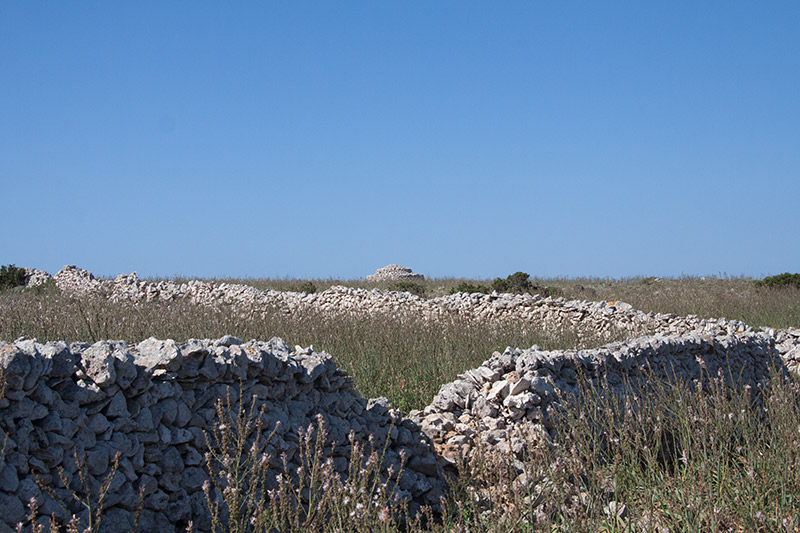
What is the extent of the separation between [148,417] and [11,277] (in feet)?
86.7

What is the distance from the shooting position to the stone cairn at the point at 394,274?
1340 inches

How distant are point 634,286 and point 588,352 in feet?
68.5

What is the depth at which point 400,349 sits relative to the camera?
966cm

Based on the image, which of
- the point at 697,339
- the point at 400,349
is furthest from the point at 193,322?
the point at 697,339

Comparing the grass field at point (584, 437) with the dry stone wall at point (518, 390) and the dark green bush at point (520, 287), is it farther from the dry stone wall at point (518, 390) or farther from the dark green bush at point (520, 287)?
the dark green bush at point (520, 287)

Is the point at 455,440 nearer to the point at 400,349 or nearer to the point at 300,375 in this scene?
the point at 300,375

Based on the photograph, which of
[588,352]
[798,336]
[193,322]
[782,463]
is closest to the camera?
[782,463]

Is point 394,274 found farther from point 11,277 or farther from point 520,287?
point 11,277

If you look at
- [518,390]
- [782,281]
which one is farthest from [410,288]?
[518,390]

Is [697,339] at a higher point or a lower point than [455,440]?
higher

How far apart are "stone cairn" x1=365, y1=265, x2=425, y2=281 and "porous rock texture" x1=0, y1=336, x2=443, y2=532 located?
28.0 m

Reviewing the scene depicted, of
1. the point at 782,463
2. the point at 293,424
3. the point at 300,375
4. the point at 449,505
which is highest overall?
the point at 300,375

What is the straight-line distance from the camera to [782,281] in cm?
2294

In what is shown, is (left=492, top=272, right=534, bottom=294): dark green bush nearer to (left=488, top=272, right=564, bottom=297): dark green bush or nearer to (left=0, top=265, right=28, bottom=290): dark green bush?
(left=488, top=272, right=564, bottom=297): dark green bush
